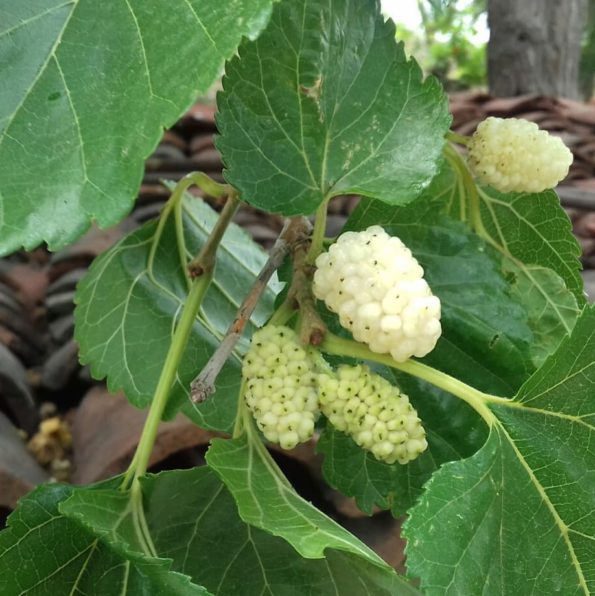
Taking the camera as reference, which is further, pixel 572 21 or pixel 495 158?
pixel 572 21

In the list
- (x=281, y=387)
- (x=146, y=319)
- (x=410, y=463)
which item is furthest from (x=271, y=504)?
(x=146, y=319)

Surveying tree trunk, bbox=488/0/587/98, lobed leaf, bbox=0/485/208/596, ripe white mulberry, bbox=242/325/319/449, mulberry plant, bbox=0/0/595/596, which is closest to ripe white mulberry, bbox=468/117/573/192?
mulberry plant, bbox=0/0/595/596

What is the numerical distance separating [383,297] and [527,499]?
0.43ft

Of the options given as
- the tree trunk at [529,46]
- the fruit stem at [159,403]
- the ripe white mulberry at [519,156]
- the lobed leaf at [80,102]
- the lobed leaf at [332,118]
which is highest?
the lobed leaf at [80,102]

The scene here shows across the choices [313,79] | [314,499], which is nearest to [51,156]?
[313,79]

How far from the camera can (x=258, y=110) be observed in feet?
1.50

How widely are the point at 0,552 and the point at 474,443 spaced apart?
0.29 metres

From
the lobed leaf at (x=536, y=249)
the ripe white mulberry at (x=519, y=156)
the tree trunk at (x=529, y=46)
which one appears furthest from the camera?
the tree trunk at (x=529, y=46)

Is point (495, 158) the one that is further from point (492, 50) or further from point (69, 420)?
point (492, 50)

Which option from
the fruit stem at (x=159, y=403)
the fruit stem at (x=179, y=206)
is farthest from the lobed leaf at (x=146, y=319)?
the fruit stem at (x=159, y=403)

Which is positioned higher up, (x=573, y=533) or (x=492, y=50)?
(x=573, y=533)

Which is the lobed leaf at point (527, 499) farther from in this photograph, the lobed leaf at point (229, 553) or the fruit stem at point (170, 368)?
the fruit stem at point (170, 368)

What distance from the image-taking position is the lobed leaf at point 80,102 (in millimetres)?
339

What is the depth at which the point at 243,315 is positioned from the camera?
49 cm
